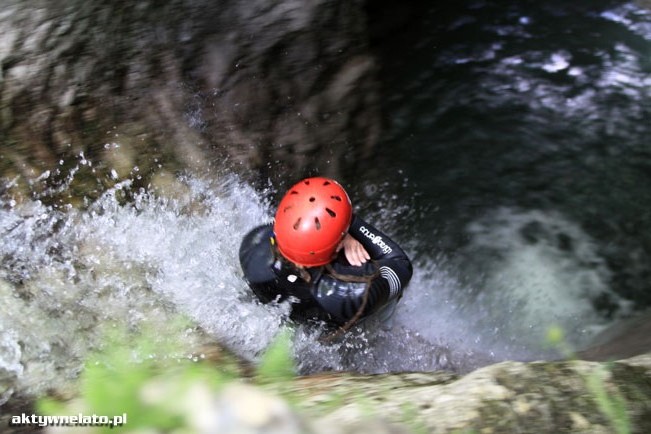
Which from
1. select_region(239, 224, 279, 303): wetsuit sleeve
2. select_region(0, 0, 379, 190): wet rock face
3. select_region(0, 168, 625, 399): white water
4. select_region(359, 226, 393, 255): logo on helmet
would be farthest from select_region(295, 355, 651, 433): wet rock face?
select_region(0, 0, 379, 190): wet rock face

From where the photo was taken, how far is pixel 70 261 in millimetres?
3578

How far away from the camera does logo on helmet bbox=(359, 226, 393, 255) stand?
358cm

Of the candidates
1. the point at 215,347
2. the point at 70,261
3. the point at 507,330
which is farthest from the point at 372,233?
the point at 70,261

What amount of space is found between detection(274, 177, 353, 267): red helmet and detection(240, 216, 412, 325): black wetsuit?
143 millimetres

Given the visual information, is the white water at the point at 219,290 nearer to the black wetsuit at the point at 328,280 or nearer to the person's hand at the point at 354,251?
the black wetsuit at the point at 328,280

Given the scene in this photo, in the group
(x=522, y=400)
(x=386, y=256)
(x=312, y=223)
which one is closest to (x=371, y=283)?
(x=386, y=256)

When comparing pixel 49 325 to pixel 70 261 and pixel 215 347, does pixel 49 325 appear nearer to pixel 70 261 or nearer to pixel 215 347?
pixel 70 261

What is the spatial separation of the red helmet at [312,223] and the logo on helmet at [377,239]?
470mm

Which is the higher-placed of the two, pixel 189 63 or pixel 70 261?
pixel 189 63

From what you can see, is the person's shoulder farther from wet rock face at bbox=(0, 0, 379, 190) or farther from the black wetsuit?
wet rock face at bbox=(0, 0, 379, 190)

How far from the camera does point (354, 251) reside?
3.43 m

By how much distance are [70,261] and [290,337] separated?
152 cm

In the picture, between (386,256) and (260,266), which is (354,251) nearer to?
(386,256)

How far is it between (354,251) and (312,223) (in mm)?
521
